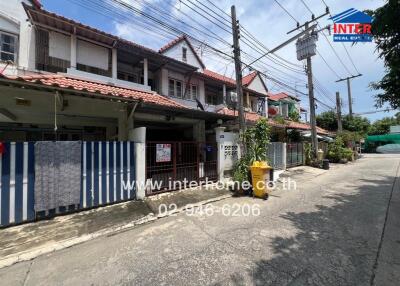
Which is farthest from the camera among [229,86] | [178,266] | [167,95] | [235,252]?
[229,86]

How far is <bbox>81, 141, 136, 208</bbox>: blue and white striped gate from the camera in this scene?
19.5 feet

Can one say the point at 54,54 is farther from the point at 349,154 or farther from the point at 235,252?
the point at 349,154

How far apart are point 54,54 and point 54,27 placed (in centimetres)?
106

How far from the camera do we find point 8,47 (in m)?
8.50

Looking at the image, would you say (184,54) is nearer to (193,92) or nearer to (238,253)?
(193,92)

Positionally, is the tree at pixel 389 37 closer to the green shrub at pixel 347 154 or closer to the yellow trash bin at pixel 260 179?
the yellow trash bin at pixel 260 179

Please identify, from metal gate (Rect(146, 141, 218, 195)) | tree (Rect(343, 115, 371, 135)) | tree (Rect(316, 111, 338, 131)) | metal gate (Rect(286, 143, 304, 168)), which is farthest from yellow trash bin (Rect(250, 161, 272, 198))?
tree (Rect(316, 111, 338, 131))

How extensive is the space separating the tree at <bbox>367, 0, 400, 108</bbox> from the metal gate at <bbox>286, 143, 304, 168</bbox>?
29.8ft

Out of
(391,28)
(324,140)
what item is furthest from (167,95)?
(324,140)

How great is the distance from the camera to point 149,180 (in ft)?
24.3

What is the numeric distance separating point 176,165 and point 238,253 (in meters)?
4.64

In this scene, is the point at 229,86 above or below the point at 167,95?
above

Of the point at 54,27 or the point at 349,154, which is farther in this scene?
the point at 349,154

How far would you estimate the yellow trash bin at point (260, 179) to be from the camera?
25.1 ft
